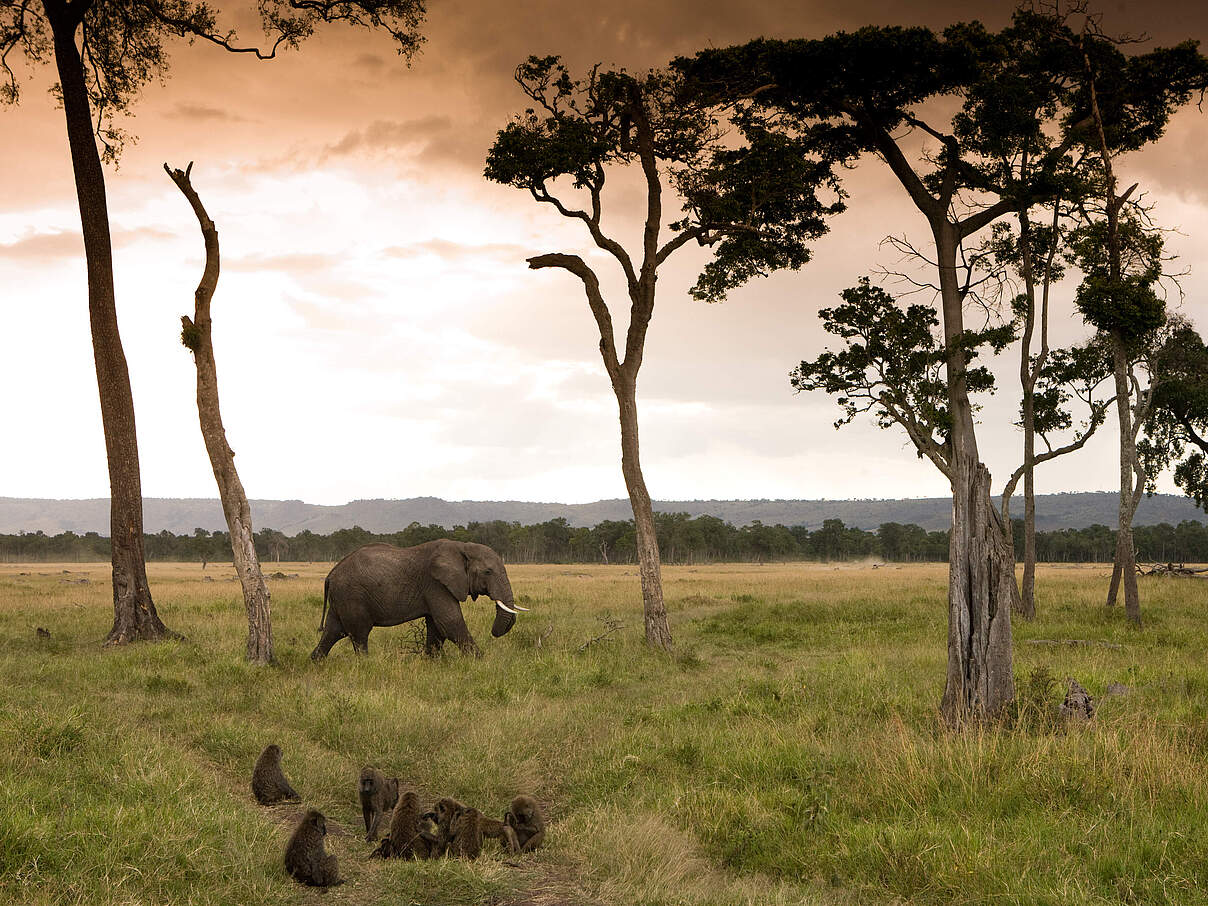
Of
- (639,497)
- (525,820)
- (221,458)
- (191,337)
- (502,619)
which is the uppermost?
(191,337)

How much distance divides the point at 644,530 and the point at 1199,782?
479 inches

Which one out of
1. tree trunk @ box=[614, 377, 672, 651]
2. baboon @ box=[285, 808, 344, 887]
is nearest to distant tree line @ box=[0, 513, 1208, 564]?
tree trunk @ box=[614, 377, 672, 651]

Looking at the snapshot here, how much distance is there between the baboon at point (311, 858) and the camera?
234 inches

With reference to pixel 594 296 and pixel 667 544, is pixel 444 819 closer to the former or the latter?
pixel 594 296

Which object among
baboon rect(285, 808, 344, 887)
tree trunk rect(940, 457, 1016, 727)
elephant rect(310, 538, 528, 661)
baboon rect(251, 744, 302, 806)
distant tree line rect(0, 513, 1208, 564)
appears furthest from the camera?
distant tree line rect(0, 513, 1208, 564)

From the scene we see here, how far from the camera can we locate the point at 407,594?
1638 centimetres

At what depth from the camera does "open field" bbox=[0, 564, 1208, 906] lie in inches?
226

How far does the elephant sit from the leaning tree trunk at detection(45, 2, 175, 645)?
4.25 m

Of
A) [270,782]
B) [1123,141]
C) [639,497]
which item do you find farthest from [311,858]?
[1123,141]

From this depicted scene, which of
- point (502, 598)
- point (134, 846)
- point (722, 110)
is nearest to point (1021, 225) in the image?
point (722, 110)


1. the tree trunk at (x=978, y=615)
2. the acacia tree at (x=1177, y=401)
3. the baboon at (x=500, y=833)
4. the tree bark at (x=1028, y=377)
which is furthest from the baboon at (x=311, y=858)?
the acacia tree at (x=1177, y=401)

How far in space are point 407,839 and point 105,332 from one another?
15260mm

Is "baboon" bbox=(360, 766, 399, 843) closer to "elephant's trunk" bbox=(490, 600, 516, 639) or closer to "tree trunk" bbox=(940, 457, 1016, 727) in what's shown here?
"tree trunk" bbox=(940, 457, 1016, 727)

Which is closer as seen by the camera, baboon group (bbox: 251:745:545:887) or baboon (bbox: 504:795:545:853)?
baboon group (bbox: 251:745:545:887)
